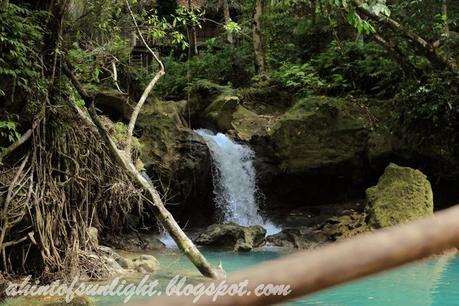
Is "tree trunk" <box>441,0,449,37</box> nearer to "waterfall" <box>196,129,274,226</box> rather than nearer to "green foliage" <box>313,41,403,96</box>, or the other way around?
"green foliage" <box>313,41,403,96</box>

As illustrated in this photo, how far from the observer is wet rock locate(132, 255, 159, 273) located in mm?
7596

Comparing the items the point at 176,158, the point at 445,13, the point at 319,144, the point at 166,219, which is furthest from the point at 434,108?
the point at 166,219

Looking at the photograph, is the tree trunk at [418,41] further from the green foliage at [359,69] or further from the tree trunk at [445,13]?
the green foliage at [359,69]

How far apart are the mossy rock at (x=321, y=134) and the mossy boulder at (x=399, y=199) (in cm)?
240

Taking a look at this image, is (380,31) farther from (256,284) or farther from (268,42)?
(256,284)

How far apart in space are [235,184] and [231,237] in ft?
8.90

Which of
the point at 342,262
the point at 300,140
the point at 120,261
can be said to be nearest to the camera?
the point at 342,262

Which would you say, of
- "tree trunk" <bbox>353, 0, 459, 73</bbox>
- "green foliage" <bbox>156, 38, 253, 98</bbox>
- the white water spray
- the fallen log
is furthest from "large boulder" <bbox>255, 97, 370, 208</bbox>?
the fallen log

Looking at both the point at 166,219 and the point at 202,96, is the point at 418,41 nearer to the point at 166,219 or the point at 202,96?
the point at 202,96

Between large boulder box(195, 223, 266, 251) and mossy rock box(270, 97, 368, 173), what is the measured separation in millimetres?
2672

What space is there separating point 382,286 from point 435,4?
7.79 m

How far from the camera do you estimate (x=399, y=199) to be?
32.1 ft

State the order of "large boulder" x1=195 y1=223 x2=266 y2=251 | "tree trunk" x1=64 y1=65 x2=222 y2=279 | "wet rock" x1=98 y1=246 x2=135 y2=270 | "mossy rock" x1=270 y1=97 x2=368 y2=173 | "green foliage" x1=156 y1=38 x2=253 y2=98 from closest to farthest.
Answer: "tree trunk" x1=64 y1=65 x2=222 y2=279, "wet rock" x1=98 y1=246 x2=135 y2=270, "large boulder" x1=195 y1=223 x2=266 y2=251, "mossy rock" x1=270 y1=97 x2=368 y2=173, "green foliage" x1=156 y1=38 x2=253 y2=98

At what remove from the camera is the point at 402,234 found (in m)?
0.75
